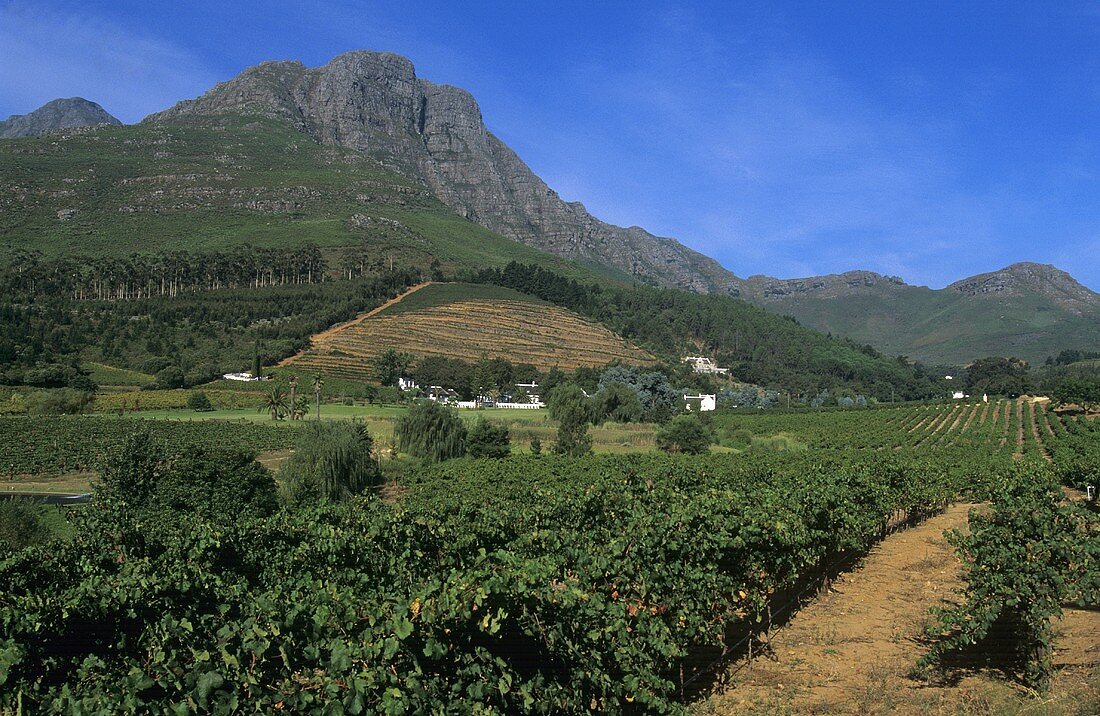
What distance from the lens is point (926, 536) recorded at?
27.5m

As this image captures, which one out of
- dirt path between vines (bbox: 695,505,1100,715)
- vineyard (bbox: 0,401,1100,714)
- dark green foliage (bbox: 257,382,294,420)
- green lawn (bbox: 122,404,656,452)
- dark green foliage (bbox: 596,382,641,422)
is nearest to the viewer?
vineyard (bbox: 0,401,1100,714)

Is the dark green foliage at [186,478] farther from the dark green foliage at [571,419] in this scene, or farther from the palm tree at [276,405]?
Answer: the palm tree at [276,405]

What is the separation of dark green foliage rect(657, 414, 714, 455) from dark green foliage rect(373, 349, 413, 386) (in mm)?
51058

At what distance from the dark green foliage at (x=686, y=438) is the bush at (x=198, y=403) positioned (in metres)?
49.3

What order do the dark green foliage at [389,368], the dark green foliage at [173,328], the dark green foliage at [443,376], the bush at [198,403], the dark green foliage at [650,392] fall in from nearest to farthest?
the bush at [198,403] < the dark green foliage at [650,392] < the dark green foliage at [173,328] < the dark green foliage at [389,368] < the dark green foliage at [443,376]

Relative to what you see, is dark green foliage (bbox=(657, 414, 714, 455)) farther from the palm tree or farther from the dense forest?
the dense forest

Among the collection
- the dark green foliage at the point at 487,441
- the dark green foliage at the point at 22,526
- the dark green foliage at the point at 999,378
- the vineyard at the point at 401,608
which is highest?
the dark green foliage at the point at 999,378

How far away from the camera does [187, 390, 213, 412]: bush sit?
79.1m

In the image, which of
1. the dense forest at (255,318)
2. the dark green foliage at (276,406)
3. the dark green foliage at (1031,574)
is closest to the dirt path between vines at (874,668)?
the dark green foliage at (1031,574)

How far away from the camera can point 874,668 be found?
1185 centimetres

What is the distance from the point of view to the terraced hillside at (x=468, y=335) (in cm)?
11238

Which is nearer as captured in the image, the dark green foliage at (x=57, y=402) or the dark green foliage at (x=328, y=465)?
the dark green foliage at (x=328, y=465)

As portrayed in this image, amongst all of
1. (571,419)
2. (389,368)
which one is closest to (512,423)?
(571,419)

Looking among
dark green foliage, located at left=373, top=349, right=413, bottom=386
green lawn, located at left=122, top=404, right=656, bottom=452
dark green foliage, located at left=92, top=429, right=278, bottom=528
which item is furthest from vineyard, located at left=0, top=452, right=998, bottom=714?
dark green foliage, located at left=373, top=349, right=413, bottom=386
